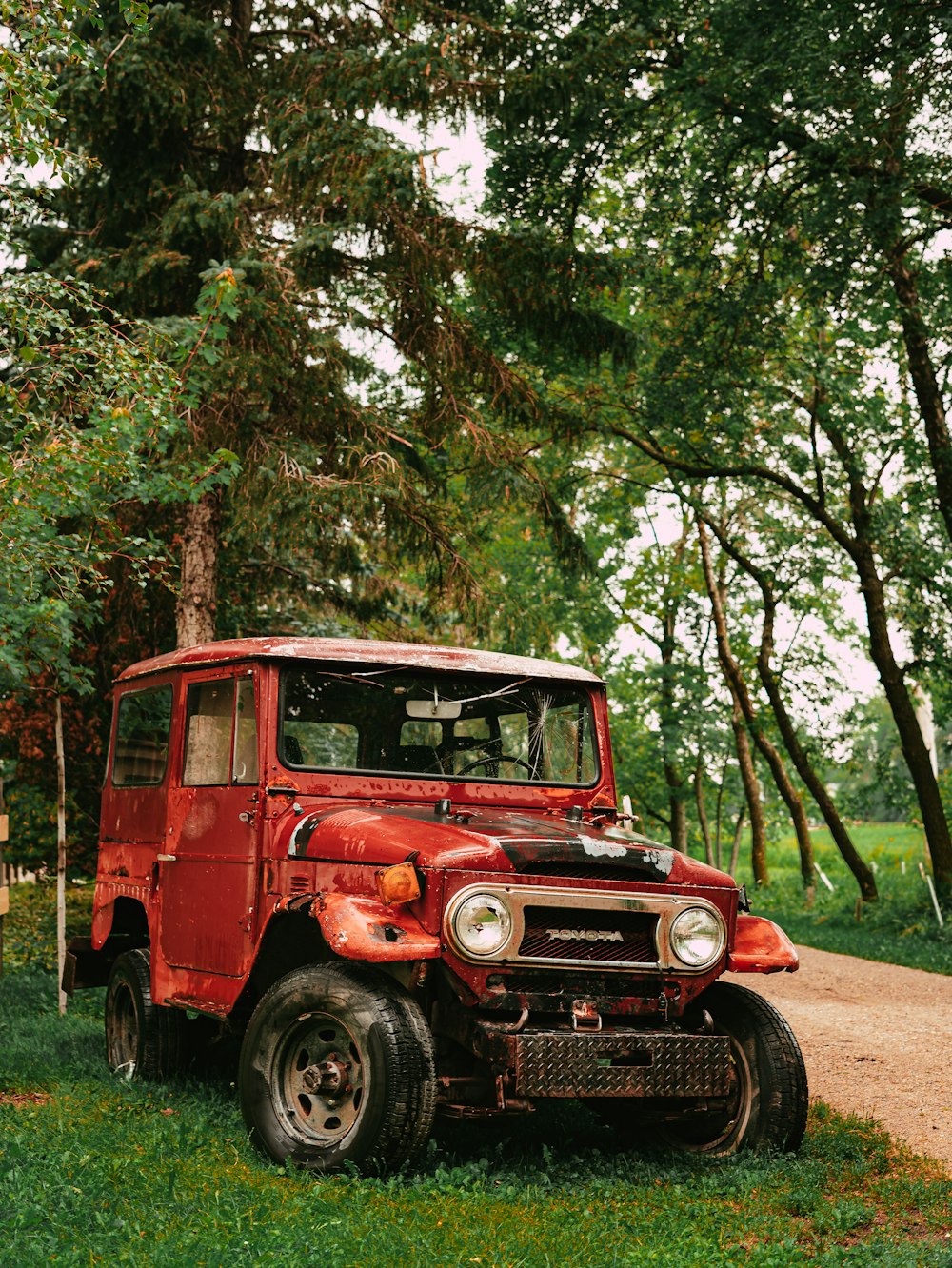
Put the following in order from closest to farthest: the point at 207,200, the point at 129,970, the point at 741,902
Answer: the point at 741,902, the point at 129,970, the point at 207,200

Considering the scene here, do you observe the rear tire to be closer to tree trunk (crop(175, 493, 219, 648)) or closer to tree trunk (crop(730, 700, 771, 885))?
tree trunk (crop(175, 493, 219, 648))

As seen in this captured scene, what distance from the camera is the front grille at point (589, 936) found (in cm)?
601

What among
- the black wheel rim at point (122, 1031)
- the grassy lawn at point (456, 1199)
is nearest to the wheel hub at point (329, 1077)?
the grassy lawn at point (456, 1199)

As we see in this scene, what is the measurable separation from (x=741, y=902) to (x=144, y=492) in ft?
17.3

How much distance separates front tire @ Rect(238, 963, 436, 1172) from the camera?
562cm

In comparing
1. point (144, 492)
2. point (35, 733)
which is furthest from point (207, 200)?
point (35, 733)

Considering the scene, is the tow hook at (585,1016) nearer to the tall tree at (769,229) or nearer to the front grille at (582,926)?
the front grille at (582,926)

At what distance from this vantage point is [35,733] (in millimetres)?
15062

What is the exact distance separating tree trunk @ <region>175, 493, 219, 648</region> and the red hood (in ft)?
24.8

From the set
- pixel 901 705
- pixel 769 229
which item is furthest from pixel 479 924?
pixel 901 705

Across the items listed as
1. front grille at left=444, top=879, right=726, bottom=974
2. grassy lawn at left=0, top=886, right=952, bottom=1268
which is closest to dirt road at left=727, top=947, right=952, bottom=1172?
grassy lawn at left=0, top=886, right=952, bottom=1268

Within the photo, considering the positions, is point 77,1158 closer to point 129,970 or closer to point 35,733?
point 129,970

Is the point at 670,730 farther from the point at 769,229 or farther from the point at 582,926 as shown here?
the point at 582,926

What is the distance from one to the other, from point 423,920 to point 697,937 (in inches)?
51.0
